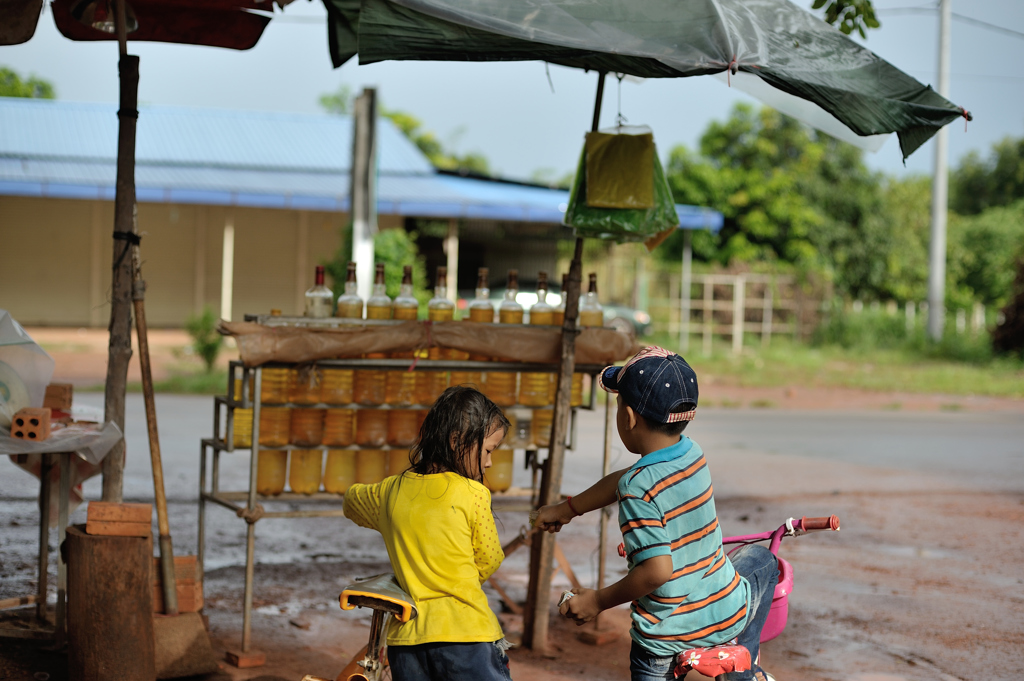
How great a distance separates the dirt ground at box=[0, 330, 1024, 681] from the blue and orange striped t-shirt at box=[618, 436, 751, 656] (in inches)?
5.6

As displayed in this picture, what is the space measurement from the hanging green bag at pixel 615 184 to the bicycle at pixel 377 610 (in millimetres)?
2369

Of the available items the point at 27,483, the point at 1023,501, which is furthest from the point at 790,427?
the point at 27,483

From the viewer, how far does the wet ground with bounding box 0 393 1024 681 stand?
4.39 meters

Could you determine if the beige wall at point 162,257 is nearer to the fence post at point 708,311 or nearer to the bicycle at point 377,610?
the fence post at point 708,311

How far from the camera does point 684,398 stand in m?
2.41

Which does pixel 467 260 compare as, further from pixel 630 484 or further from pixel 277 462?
pixel 630 484

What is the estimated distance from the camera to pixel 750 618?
2537mm

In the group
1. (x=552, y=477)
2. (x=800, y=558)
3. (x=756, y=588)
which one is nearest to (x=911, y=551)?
(x=800, y=558)

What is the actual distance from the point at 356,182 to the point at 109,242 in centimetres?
1134

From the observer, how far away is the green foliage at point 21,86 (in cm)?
3117

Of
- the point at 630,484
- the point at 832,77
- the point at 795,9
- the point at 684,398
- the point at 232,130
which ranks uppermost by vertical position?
the point at 232,130

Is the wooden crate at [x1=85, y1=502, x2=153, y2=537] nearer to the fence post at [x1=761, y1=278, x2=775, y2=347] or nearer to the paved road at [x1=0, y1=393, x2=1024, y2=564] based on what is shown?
the paved road at [x1=0, y1=393, x2=1024, y2=564]

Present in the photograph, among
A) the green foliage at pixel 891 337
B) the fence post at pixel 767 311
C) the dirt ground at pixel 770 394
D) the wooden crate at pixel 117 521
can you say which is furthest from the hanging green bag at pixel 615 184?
the fence post at pixel 767 311

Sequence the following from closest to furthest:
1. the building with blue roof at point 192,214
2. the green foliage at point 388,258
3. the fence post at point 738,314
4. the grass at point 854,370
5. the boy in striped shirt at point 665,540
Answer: the boy in striped shirt at point 665,540, the green foliage at point 388,258, the grass at point 854,370, the building with blue roof at point 192,214, the fence post at point 738,314
